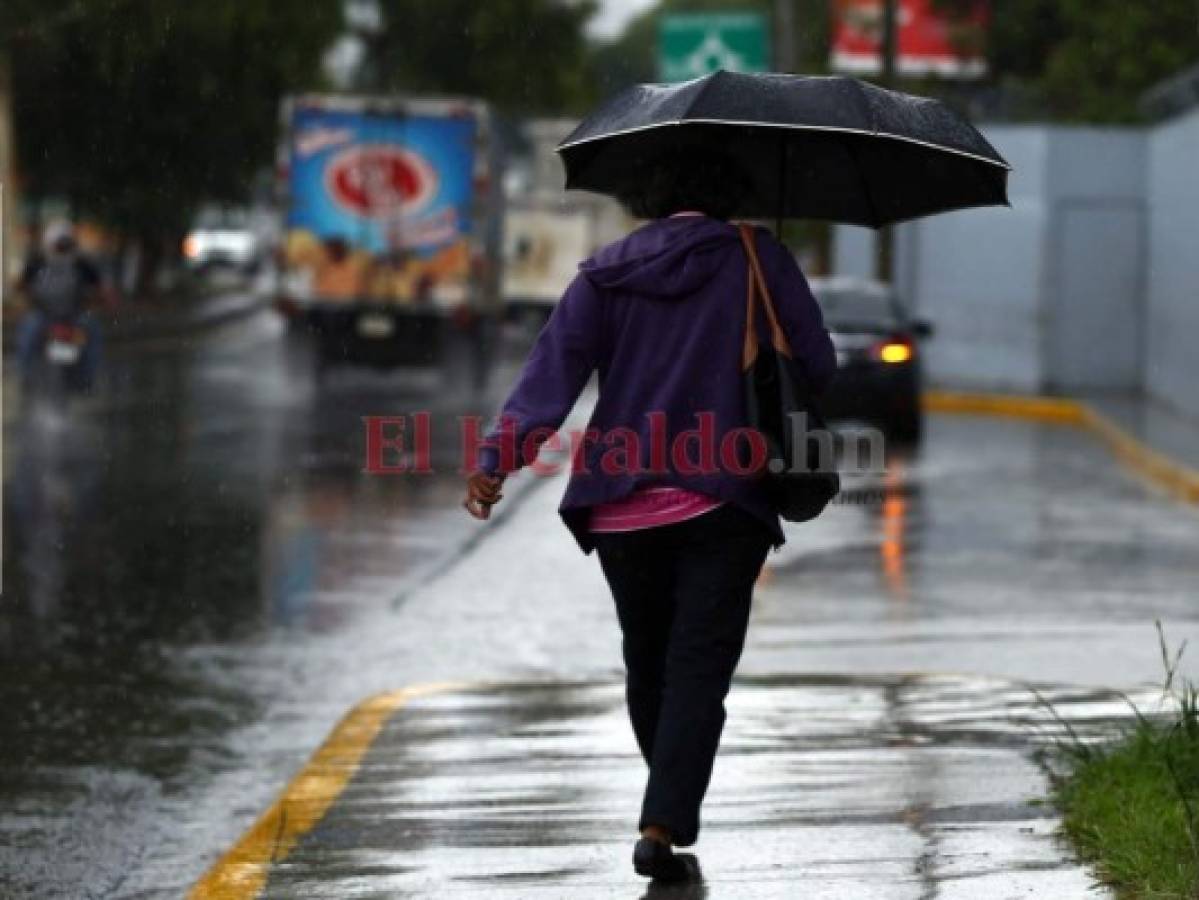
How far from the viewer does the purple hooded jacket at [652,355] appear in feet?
20.7

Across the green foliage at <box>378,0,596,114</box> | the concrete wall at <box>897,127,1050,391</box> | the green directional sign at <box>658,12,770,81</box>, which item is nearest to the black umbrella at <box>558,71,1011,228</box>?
the concrete wall at <box>897,127,1050,391</box>

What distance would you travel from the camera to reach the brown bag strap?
633cm

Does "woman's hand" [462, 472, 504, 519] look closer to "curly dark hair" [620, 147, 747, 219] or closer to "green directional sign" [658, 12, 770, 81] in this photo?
"curly dark hair" [620, 147, 747, 219]

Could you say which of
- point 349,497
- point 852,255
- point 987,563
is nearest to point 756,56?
point 852,255

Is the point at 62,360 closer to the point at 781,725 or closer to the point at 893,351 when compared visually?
the point at 893,351

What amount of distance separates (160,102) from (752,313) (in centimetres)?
5019

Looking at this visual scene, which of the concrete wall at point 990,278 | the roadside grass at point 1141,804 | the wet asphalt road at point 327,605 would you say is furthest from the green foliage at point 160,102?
the roadside grass at point 1141,804

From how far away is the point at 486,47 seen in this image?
68375 millimetres

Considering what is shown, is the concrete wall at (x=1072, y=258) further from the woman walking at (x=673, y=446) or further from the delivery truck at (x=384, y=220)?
the woman walking at (x=673, y=446)

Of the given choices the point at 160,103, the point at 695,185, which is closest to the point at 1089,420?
the point at 695,185

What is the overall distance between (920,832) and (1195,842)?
1195 millimetres

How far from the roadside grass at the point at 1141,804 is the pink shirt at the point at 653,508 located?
118 cm

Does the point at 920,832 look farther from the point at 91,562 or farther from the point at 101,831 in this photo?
the point at 91,562

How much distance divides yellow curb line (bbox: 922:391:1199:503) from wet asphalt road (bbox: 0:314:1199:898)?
1.25ft
